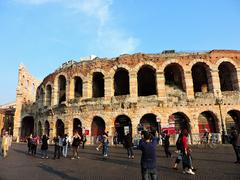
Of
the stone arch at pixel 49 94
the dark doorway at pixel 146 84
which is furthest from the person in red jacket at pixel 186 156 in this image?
the stone arch at pixel 49 94

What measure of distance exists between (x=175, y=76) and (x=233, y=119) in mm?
7285

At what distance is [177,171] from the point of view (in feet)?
24.7

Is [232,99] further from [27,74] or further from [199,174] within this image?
[27,74]

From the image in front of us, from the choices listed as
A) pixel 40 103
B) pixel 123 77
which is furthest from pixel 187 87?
pixel 40 103

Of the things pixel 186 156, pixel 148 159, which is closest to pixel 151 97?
pixel 186 156

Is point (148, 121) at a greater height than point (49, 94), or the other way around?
point (49, 94)

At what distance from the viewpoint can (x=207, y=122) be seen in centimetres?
2083

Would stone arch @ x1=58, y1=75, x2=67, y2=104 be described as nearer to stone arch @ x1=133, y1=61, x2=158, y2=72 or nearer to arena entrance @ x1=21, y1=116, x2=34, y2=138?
stone arch @ x1=133, y1=61, x2=158, y2=72

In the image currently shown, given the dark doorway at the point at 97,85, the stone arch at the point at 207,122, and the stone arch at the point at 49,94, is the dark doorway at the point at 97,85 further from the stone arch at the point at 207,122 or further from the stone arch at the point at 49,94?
the stone arch at the point at 207,122

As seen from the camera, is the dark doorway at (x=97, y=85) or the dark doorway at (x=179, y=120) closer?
the dark doorway at (x=179, y=120)

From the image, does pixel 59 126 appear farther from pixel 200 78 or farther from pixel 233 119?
pixel 233 119

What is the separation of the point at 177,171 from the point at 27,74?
116 ft

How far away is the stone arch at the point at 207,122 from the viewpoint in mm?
20625

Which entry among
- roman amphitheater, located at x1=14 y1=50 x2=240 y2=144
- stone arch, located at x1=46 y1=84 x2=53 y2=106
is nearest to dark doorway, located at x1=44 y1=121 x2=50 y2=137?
roman amphitheater, located at x1=14 y1=50 x2=240 y2=144
